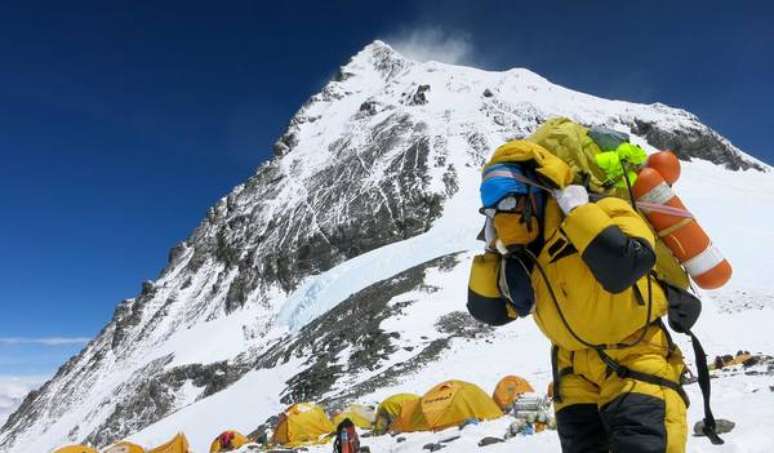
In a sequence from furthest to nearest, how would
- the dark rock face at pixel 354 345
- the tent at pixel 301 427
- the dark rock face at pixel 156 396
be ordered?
the dark rock face at pixel 156 396, the dark rock face at pixel 354 345, the tent at pixel 301 427

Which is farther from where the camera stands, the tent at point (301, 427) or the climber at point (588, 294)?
the tent at point (301, 427)

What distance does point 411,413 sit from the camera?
574 inches

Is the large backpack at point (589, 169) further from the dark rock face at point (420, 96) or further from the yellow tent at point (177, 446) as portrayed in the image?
the dark rock face at point (420, 96)

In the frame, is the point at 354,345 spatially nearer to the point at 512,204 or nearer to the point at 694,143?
the point at 512,204

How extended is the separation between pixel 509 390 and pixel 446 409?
2.64 metres

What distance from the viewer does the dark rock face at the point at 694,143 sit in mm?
70875

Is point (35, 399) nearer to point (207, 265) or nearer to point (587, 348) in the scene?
point (207, 265)

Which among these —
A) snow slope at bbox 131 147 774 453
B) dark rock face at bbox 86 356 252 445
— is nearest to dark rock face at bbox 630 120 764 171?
snow slope at bbox 131 147 774 453

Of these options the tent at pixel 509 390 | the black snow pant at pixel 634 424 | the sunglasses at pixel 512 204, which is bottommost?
the black snow pant at pixel 634 424

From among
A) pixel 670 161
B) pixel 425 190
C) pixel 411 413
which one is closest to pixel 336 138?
pixel 425 190

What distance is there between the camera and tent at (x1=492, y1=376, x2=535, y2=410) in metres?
15.7

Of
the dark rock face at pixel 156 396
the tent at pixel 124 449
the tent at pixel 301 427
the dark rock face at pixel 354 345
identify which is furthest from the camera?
the dark rock face at pixel 156 396

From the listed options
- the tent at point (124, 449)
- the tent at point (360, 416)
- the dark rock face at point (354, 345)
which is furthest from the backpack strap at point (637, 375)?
the dark rock face at point (354, 345)

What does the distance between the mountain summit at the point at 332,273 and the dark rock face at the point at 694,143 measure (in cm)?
25
